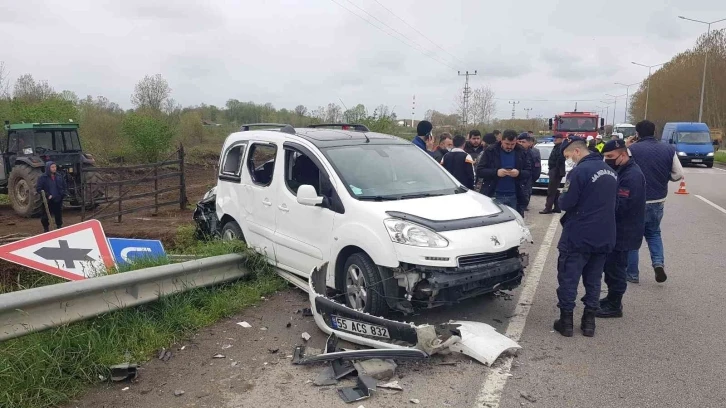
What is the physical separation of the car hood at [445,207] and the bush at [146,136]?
2228 centimetres

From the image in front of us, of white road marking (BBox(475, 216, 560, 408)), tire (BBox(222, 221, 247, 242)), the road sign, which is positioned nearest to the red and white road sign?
the road sign

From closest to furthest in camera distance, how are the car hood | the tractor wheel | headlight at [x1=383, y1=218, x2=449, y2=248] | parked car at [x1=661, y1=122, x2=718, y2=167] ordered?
1. headlight at [x1=383, y1=218, x2=449, y2=248]
2. the car hood
3. the tractor wheel
4. parked car at [x1=661, y1=122, x2=718, y2=167]

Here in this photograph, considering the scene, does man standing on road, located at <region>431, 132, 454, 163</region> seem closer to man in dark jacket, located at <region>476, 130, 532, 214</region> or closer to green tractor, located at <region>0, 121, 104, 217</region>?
man in dark jacket, located at <region>476, 130, 532, 214</region>

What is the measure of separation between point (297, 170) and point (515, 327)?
8.86 ft

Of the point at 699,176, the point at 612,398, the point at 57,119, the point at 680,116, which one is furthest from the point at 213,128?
the point at 680,116

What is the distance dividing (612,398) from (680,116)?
60134mm

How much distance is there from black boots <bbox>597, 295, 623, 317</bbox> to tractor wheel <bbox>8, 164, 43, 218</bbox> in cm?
1260

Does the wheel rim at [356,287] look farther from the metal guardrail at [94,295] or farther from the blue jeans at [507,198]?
the blue jeans at [507,198]

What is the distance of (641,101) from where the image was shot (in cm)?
6944

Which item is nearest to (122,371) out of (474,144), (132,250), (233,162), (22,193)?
(132,250)

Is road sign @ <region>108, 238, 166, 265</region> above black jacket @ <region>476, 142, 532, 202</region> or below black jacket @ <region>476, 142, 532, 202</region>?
below

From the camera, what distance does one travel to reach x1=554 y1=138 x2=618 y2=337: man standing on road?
4824mm

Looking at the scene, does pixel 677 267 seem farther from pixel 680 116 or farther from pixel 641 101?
pixel 641 101

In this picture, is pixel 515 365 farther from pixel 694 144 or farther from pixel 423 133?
pixel 694 144
